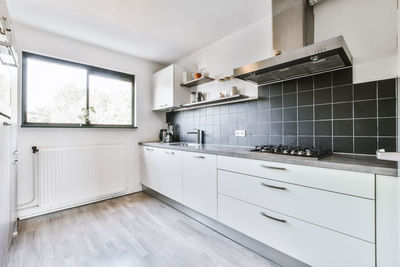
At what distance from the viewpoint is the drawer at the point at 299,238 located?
1066 millimetres

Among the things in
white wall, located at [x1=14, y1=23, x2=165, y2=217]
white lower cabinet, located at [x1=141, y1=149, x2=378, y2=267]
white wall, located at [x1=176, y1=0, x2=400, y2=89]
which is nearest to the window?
white wall, located at [x1=14, y1=23, x2=165, y2=217]

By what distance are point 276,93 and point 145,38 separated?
1.92 m

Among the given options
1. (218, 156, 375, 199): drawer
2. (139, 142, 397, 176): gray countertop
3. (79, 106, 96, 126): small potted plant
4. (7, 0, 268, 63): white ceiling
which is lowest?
(218, 156, 375, 199): drawer

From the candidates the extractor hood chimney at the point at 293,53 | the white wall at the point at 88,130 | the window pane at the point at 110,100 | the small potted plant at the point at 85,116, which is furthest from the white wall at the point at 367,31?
the small potted plant at the point at 85,116

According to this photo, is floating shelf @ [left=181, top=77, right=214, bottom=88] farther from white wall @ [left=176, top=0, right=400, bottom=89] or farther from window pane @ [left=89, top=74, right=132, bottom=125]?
white wall @ [left=176, top=0, right=400, bottom=89]

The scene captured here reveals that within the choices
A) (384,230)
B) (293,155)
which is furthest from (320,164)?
(384,230)

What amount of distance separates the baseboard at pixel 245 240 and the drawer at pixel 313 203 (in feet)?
1.20

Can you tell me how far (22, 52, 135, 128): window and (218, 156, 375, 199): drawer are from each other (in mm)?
2293

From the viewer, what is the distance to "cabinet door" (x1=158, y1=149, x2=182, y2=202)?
233cm

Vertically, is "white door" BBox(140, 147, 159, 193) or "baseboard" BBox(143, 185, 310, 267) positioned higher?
"white door" BBox(140, 147, 159, 193)

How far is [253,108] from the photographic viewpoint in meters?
2.22

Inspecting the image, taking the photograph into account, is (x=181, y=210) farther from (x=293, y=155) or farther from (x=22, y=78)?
(x=22, y=78)

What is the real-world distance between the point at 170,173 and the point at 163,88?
1.48 meters

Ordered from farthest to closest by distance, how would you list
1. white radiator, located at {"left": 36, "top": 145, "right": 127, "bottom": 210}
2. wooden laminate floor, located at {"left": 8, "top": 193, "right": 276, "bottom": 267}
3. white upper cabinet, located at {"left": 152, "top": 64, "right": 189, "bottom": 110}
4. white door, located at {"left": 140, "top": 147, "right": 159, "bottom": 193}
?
white upper cabinet, located at {"left": 152, "top": 64, "right": 189, "bottom": 110} → white door, located at {"left": 140, "top": 147, "right": 159, "bottom": 193} → white radiator, located at {"left": 36, "top": 145, "right": 127, "bottom": 210} → wooden laminate floor, located at {"left": 8, "top": 193, "right": 276, "bottom": 267}
